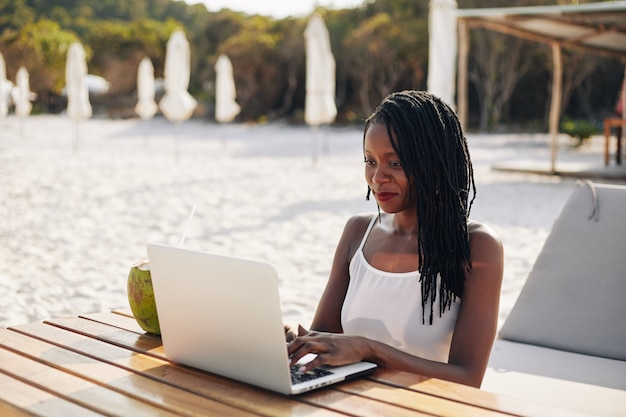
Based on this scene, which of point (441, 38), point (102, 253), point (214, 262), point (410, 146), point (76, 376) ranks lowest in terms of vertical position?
point (102, 253)

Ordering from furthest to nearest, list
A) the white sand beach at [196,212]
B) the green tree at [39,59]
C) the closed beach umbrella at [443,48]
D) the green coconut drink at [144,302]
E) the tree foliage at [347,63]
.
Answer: the green tree at [39,59], the tree foliage at [347,63], the closed beach umbrella at [443,48], the white sand beach at [196,212], the green coconut drink at [144,302]

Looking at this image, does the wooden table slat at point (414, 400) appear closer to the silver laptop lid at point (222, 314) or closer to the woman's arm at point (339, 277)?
the silver laptop lid at point (222, 314)

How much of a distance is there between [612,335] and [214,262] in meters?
1.98

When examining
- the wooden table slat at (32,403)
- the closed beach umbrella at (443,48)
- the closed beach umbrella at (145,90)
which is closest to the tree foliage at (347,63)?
the closed beach umbrella at (145,90)

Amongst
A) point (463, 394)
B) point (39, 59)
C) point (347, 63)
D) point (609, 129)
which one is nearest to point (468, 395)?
point (463, 394)

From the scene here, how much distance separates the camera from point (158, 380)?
1711mm

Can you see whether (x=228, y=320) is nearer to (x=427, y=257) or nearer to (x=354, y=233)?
(x=427, y=257)

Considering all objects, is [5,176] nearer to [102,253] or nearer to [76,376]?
[102,253]

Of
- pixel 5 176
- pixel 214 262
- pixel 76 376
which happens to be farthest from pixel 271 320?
pixel 5 176

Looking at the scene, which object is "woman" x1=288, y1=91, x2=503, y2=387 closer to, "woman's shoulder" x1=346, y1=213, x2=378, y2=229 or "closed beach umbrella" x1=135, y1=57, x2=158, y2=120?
"woman's shoulder" x1=346, y1=213, x2=378, y2=229

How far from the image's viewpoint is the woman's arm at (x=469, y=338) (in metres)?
1.79

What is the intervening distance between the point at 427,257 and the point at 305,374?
1.67 feet

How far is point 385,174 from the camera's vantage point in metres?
1.98

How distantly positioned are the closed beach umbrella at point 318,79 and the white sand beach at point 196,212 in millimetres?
907
